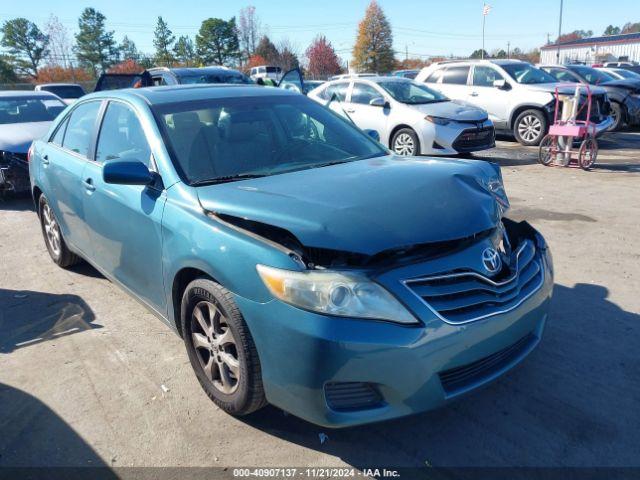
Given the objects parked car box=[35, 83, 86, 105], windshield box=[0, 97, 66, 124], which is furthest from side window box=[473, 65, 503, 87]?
parked car box=[35, 83, 86, 105]

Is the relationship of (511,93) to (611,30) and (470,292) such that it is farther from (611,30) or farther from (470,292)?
(611,30)

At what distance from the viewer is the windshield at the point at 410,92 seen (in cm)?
1021

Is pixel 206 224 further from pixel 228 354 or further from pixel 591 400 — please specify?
pixel 591 400

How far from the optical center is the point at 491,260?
8.27 ft

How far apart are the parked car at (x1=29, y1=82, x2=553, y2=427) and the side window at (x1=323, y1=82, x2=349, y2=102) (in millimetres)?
7417

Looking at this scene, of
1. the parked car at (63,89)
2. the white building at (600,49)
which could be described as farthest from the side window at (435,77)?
the white building at (600,49)

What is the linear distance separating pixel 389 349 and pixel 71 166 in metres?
3.22

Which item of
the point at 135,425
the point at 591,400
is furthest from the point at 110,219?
the point at 591,400

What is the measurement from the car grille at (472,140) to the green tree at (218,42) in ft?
207

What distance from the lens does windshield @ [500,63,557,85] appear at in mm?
11929

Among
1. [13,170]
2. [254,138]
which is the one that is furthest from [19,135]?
[254,138]

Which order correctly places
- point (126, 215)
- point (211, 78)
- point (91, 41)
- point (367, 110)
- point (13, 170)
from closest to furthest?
point (126, 215)
point (13, 170)
point (367, 110)
point (211, 78)
point (91, 41)

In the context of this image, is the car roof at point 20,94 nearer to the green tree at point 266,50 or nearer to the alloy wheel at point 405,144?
the alloy wheel at point 405,144

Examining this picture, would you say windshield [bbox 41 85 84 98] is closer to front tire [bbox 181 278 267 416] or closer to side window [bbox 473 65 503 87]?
side window [bbox 473 65 503 87]
